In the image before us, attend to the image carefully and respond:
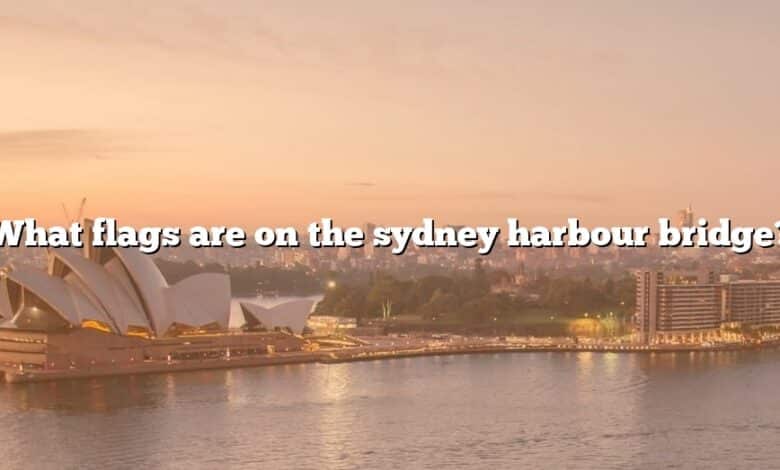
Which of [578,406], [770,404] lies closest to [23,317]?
[578,406]

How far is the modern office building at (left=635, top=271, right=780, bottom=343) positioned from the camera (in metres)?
26.1

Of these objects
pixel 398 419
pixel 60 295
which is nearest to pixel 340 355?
pixel 60 295

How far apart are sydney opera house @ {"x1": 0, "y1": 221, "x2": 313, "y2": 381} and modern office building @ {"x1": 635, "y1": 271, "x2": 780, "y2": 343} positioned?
1061 centimetres

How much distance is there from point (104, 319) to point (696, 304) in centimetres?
1519

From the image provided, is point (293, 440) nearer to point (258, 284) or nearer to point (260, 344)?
point (260, 344)

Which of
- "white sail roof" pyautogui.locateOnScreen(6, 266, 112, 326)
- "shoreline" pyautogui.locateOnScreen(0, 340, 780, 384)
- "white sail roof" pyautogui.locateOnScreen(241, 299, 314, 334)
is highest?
"white sail roof" pyautogui.locateOnScreen(6, 266, 112, 326)

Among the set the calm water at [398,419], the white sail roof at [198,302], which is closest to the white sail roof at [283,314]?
the white sail roof at [198,302]

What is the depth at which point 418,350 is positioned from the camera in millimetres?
22828

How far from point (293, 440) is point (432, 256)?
56.8 meters

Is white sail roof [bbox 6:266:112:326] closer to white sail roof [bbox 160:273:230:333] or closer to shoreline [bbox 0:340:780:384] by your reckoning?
shoreline [bbox 0:340:780:384]

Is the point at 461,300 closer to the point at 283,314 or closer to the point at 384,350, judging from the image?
the point at 384,350

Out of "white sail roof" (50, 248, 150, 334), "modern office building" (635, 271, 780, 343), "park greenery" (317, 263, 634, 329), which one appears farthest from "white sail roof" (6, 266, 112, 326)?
"modern office building" (635, 271, 780, 343)

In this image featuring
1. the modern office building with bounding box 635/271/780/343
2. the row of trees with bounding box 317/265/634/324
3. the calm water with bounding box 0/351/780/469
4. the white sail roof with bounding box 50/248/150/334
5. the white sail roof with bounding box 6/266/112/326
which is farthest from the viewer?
the row of trees with bounding box 317/265/634/324

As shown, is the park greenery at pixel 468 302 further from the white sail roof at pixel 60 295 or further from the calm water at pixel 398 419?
the white sail roof at pixel 60 295
